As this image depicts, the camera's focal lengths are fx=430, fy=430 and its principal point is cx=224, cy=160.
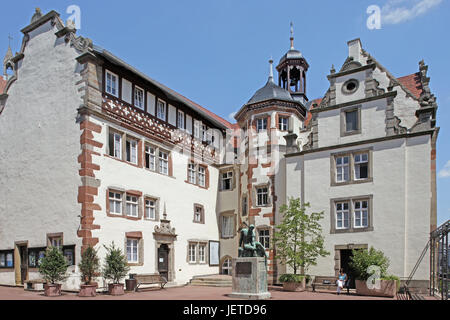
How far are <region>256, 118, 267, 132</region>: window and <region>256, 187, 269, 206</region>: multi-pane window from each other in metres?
3.71

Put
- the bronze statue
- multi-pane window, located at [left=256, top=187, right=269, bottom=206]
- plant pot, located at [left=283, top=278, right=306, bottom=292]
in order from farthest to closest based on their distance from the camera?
1. multi-pane window, located at [left=256, top=187, right=269, bottom=206]
2. plant pot, located at [left=283, top=278, right=306, bottom=292]
3. the bronze statue

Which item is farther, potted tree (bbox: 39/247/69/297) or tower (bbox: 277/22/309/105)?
tower (bbox: 277/22/309/105)

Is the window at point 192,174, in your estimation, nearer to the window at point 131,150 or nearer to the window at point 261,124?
the window at point 261,124

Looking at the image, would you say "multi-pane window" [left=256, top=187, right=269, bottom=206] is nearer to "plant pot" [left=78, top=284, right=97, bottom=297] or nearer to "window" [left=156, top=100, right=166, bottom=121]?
"window" [left=156, top=100, right=166, bottom=121]

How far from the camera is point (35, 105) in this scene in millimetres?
20547

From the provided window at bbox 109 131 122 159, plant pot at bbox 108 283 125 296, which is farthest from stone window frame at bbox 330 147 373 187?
plant pot at bbox 108 283 125 296

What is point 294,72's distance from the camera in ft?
116

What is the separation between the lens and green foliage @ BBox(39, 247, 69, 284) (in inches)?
637

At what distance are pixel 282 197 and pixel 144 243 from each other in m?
8.34

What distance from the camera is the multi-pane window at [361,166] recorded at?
21859mm

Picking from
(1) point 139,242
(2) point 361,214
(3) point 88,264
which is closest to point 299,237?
(2) point 361,214

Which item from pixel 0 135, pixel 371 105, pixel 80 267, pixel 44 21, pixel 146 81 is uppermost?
pixel 44 21
